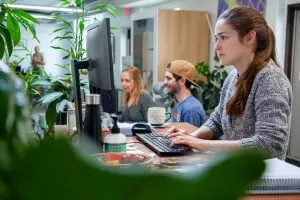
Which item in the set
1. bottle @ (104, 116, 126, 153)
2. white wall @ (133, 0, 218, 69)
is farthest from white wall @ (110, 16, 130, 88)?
bottle @ (104, 116, 126, 153)

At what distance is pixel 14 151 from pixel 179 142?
1305 mm

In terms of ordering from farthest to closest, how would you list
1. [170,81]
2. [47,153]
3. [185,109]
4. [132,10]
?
[132,10] < [170,81] < [185,109] < [47,153]

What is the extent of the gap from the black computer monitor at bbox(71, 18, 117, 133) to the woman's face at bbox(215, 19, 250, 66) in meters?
0.51

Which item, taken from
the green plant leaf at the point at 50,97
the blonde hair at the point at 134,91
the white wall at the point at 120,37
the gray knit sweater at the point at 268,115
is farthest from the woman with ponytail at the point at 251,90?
the white wall at the point at 120,37

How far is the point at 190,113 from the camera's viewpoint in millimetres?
2533

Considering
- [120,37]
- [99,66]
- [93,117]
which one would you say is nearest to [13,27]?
[99,66]

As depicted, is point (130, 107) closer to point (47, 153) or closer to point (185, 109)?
point (185, 109)

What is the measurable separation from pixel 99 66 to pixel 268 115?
609mm

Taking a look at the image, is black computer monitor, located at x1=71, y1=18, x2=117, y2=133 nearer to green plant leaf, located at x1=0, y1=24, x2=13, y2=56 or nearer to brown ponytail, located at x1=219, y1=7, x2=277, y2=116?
green plant leaf, located at x1=0, y1=24, x2=13, y2=56

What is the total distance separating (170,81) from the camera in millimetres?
2945

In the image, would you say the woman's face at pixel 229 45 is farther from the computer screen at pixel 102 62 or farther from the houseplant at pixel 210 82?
the houseplant at pixel 210 82

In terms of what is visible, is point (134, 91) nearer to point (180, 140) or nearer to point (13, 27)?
point (13, 27)

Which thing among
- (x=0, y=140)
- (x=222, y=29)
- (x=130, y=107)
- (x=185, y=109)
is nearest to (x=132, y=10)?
(x=130, y=107)

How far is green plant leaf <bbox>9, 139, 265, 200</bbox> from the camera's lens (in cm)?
11
